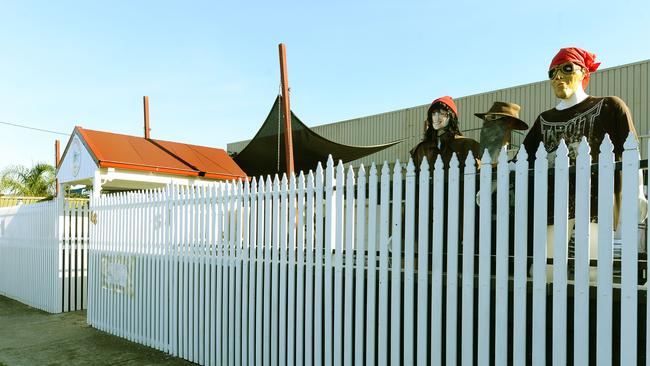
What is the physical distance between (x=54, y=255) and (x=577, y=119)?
7.95 meters

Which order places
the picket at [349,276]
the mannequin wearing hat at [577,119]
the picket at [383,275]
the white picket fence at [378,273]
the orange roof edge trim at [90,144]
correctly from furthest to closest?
the orange roof edge trim at [90,144]
the picket at [349,276]
the picket at [383,275]
the mannequin wearing hat at [577,119]
the white picket fence at [378,273]

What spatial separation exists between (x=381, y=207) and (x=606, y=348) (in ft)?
5.40

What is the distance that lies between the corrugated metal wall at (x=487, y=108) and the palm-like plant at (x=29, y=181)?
42.7 ft

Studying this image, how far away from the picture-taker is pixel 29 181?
73.4 ft

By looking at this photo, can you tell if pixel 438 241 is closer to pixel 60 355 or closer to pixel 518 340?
pixel 518 340

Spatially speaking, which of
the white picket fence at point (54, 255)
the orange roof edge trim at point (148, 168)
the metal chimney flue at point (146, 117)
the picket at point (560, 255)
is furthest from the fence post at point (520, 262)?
the metal chimney flue at point (146, 117)

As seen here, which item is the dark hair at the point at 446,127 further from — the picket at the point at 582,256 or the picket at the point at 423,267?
the picket at the point at 582,256

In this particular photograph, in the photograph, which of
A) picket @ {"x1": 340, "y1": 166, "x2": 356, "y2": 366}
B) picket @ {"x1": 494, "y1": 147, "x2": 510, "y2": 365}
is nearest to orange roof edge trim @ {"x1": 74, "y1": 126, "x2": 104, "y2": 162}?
picket @ {"x1": 340, "y1": 166, "x2": 356, "y2": 366}

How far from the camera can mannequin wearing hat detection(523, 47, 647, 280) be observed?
3174 mm

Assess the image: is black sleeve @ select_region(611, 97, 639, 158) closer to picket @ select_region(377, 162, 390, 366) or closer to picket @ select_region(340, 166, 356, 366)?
picket @ select_region(377, 162, 390, 366)

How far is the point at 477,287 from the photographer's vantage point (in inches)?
130

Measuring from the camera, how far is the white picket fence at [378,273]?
278cm

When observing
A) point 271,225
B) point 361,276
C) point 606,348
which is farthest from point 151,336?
point 606,348

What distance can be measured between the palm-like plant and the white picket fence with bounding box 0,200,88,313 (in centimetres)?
1358
